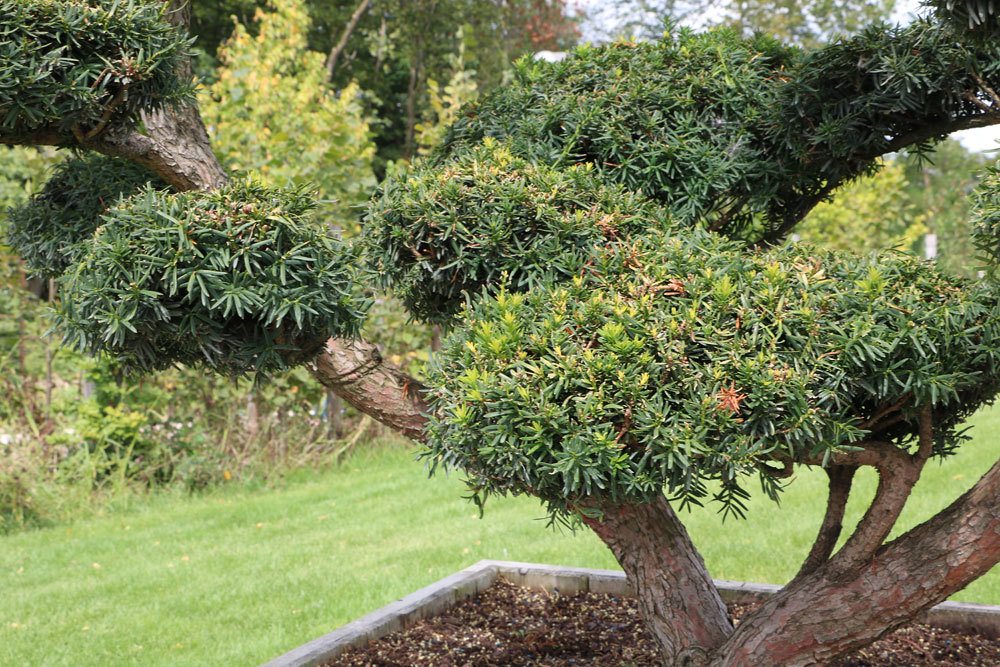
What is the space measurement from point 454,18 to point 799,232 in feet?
19.8

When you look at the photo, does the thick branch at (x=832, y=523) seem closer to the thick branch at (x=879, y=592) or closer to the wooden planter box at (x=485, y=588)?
the thick branch at (x=879, y=592)

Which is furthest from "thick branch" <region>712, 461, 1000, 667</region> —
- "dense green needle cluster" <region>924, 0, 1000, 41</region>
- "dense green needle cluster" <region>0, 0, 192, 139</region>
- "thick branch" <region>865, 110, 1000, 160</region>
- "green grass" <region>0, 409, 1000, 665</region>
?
"dense green needle cluster" <region>0, 0, 192, 139</region>

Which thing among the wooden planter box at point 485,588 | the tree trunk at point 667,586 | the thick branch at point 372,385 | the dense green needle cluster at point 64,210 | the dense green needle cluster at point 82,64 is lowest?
the wooden planter box at point 485,588

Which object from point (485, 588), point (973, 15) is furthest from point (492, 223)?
point (485, 588)

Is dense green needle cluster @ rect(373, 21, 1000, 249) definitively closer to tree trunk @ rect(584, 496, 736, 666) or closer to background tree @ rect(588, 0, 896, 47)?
tree trunk @ rect(584, 496, 736, 666)

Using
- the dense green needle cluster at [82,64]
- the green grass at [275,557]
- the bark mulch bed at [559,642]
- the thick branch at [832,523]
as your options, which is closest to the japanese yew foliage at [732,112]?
the thick branch at [832,523]

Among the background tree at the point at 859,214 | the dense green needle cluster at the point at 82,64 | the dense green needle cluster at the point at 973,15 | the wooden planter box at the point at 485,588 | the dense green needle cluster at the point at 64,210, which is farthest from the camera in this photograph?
the background tree at the point at 859,214

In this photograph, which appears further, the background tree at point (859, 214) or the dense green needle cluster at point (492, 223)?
the background tree at point (859, 214)

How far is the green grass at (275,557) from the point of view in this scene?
4285 mm

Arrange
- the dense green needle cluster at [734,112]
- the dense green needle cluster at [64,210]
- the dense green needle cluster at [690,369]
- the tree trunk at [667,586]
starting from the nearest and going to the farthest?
the dense green needle cluster at [690,369]
the dense green needle cluster at [734,112]
the dense green needle cluster at [64,210]
the tree trunk at [667,586]

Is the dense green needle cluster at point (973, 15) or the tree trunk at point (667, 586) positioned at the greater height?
the dense green needle cluster at point (973, 15)

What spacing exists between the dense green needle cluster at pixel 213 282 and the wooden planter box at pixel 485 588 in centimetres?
140

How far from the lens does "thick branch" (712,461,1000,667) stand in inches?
91.9

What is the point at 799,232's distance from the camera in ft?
34.6
